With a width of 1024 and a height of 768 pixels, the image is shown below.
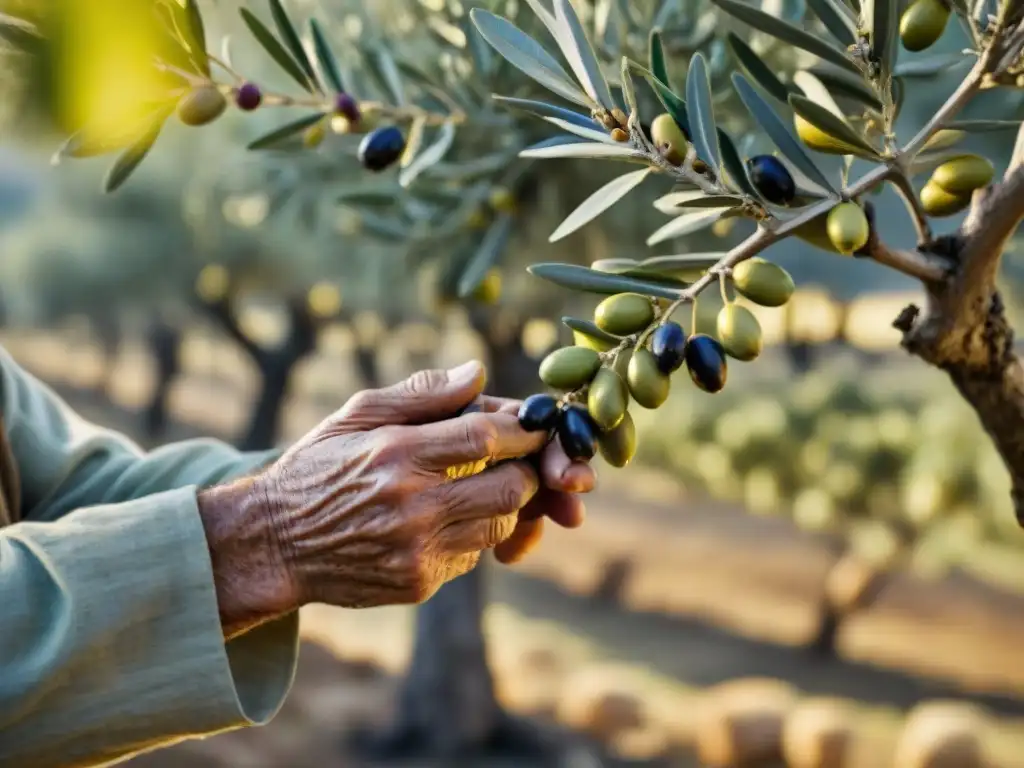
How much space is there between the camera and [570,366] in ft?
2.76

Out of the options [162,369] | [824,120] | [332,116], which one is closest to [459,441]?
[824,120]

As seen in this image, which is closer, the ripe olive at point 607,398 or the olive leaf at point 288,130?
the ripe olive at point 607,398

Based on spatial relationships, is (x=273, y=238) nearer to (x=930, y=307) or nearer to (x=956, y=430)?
(x=956, y=430)

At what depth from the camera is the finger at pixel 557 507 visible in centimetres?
103

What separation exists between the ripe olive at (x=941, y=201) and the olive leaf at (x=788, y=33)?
121 mm

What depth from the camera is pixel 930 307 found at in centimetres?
89

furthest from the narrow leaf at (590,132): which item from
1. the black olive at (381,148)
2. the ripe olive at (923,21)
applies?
the black olive at (381,148)

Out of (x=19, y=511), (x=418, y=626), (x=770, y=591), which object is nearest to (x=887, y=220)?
(x=19, y=511)

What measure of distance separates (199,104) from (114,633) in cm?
49

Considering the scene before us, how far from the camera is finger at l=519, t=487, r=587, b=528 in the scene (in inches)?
40.6

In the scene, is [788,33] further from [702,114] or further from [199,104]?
[199,104]

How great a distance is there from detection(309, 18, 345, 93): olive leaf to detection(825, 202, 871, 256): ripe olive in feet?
1.96

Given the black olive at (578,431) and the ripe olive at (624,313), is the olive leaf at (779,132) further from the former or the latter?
the black olive at (578,431)

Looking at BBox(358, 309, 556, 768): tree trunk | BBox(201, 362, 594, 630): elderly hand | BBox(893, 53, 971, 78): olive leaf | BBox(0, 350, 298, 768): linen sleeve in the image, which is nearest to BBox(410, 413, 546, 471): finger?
BBox(201, 362, 594, 630): elderly hand
